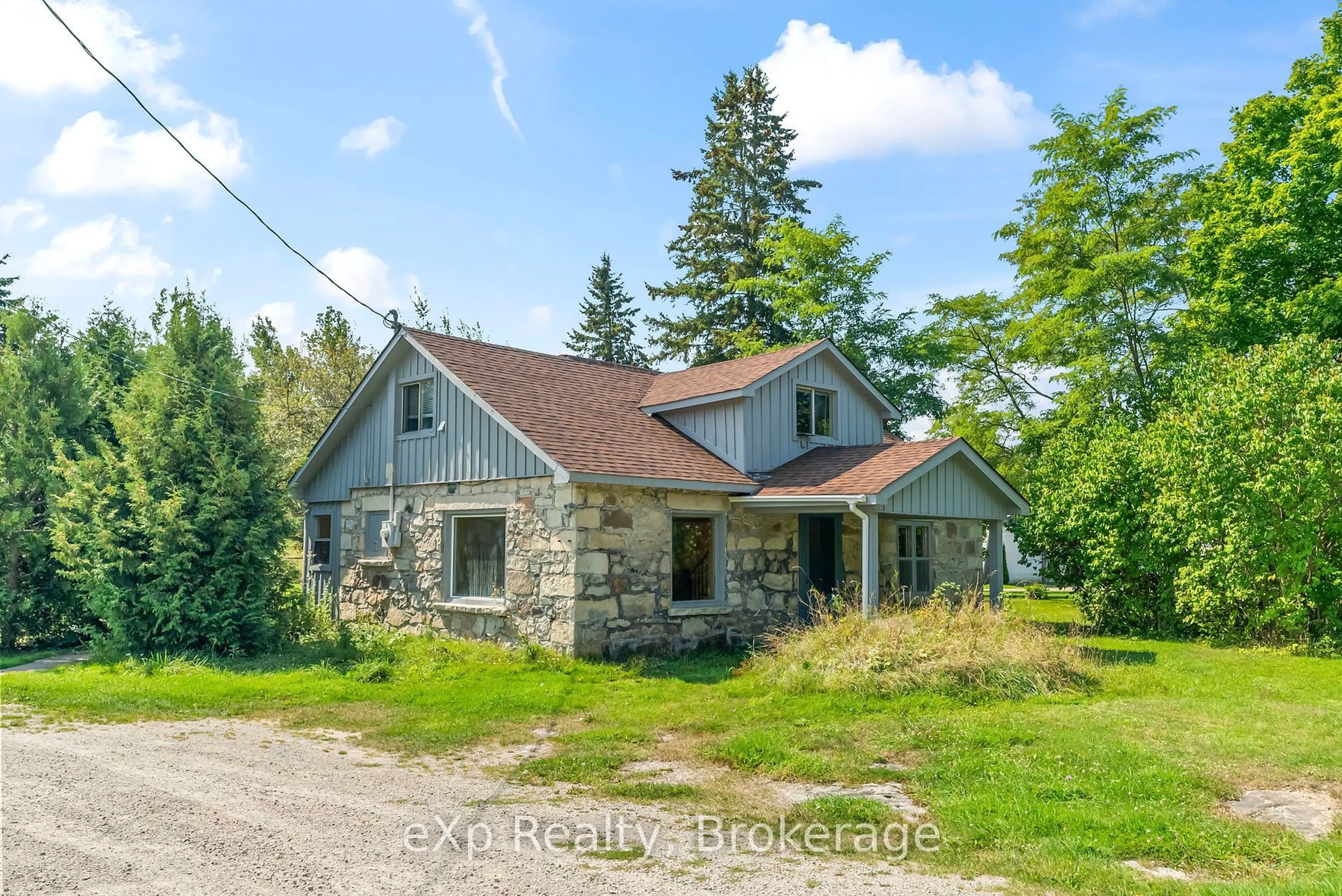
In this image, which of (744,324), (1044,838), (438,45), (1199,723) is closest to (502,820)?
(1044,838)

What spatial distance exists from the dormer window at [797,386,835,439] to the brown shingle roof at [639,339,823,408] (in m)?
0.75

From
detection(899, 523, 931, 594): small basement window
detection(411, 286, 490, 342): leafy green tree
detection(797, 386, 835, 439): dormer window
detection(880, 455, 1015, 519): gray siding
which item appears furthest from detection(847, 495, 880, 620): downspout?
detection(411, 286, 490, 342): leafy green tree

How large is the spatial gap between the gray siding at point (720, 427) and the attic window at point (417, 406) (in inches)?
175

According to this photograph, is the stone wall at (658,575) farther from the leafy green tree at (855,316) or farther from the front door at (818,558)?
the leafy green tree at (855,316)

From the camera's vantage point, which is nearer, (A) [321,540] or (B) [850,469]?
(B) [850,469]

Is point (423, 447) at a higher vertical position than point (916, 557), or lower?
higher

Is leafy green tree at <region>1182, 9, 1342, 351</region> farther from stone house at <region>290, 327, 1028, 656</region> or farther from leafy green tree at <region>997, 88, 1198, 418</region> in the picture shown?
stone house at <region>290, 327, 1028, 656</region>

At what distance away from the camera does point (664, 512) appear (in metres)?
13.7

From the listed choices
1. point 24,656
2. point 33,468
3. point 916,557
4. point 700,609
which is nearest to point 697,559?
point 700,609

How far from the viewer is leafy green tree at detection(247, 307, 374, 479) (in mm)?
30750

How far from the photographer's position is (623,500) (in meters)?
13.1

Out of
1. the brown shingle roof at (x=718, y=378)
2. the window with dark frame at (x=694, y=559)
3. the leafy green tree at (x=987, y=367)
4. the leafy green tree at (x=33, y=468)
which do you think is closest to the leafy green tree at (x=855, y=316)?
the leafy green tree at (x=987, y=367)

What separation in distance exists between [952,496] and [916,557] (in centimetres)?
190

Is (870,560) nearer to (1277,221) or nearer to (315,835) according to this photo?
(315,835)
